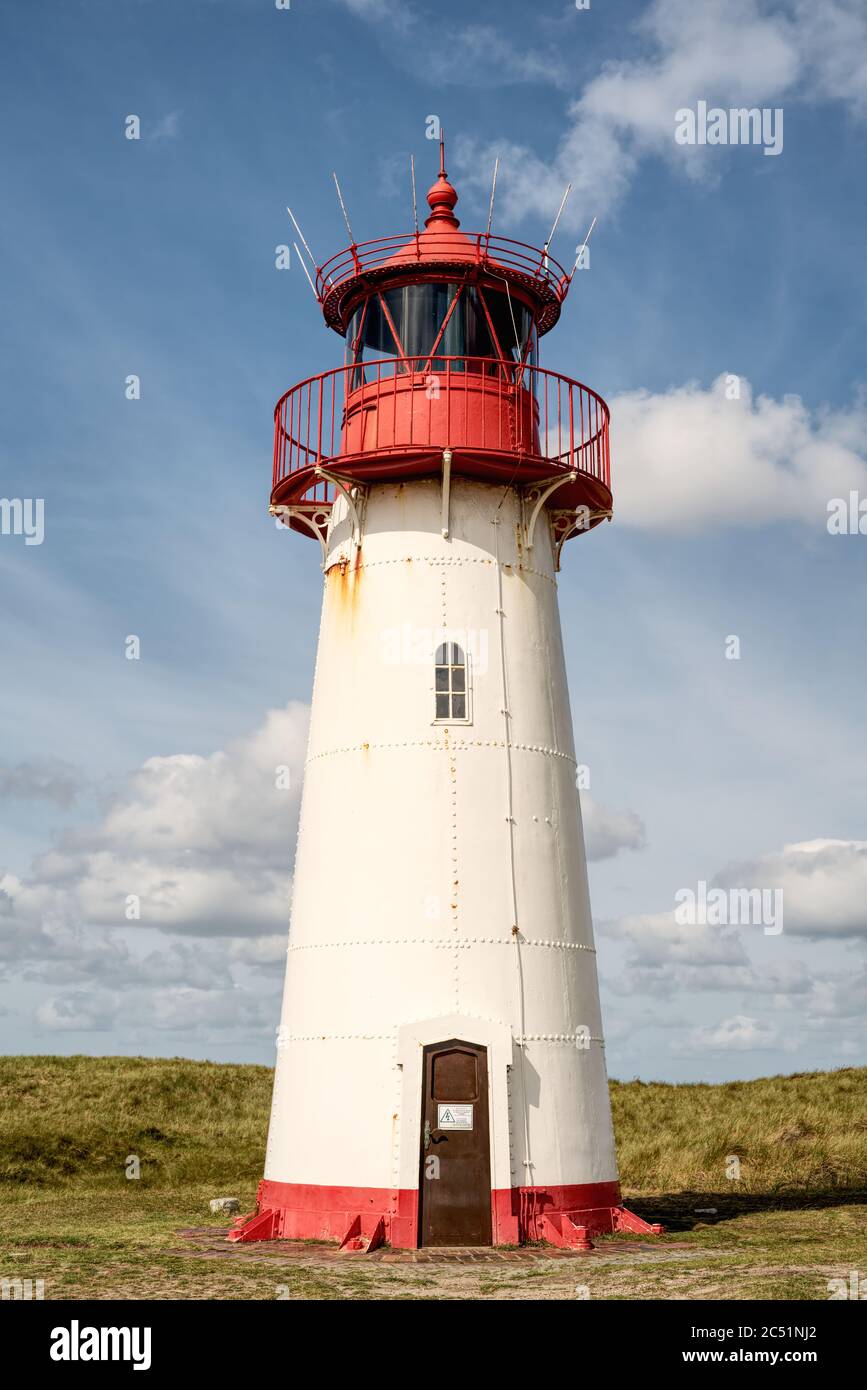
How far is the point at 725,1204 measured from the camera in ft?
80.9

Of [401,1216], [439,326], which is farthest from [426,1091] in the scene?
[439,326]

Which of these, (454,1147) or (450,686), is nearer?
(454,1147)

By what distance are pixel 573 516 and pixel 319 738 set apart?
17.4 ft

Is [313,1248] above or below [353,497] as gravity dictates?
below

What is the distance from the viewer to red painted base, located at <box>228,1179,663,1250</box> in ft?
58.9

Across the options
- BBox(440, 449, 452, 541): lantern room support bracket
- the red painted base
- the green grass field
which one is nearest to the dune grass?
the green grass field

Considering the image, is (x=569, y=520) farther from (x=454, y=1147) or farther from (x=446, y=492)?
(x=454, y=1147)

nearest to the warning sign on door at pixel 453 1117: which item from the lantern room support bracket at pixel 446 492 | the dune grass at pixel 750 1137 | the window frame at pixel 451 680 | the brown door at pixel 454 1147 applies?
the brown door at pixel 454 1147

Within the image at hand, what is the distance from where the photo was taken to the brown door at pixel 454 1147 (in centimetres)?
1797

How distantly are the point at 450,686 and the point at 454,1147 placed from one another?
6157 millimetres

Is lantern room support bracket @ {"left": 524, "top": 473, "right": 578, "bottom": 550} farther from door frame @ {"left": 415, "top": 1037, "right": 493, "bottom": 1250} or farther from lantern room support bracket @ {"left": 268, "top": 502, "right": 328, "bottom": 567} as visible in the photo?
door frame @ {"left": 415, "top": 1037, "right": 493, "bottom": 1250}

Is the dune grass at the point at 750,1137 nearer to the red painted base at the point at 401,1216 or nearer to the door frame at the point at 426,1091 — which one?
the red painted base at the point at 401,1216

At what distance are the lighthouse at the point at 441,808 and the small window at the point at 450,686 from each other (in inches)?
1.4

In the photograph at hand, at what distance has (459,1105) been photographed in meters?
18.3
